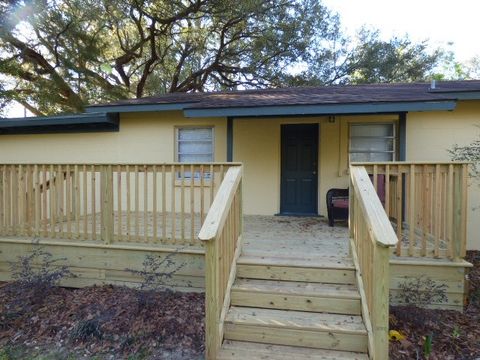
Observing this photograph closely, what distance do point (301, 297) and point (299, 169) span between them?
384 centimetres

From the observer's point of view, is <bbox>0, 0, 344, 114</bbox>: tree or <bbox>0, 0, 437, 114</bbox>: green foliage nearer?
<bbox>0, 0, 344, 114</bbox>: tree

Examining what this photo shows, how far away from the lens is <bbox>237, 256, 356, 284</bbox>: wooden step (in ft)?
10.6

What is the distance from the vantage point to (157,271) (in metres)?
3.81

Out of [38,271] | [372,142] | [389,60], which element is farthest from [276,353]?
[389,60]

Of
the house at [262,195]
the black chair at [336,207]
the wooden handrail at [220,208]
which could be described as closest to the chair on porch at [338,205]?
the black chair at [336,207]

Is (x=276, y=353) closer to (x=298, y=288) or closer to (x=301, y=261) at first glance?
(x=298, y=288)

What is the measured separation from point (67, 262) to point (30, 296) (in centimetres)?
54

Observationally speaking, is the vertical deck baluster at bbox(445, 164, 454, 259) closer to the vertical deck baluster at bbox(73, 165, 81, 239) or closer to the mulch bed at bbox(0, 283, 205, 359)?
the mulch bed at bbox(0, 283, 205, 359)

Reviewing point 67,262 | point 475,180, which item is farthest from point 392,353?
point 475,180

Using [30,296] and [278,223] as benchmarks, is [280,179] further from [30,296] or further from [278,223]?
[30,296]

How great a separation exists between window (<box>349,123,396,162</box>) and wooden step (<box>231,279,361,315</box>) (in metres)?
3.66

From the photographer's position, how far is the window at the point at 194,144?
6820 millimetres

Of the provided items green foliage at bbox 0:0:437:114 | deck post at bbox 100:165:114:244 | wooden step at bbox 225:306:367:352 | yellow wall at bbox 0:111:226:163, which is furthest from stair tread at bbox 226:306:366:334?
green foliage at bbox 0:0:437:114

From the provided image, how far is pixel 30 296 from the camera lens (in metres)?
3.70
